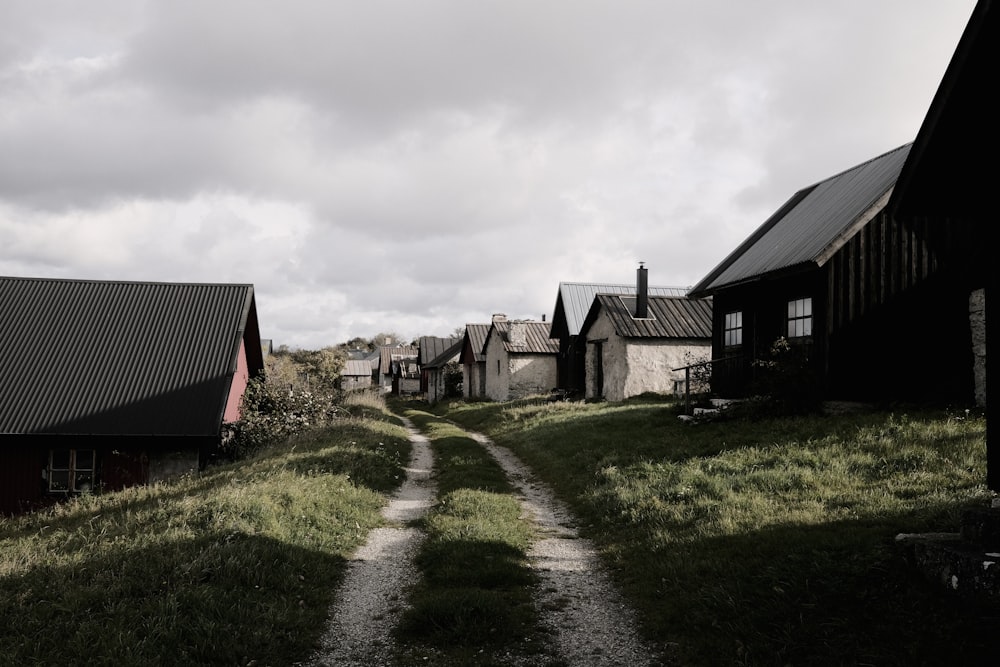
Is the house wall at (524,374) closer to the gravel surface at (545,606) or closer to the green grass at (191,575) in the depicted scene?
the green grass at (191,575)

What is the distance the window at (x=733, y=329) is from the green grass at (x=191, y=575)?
12.0m

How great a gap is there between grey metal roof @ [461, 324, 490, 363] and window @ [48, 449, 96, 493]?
2796 centimetres

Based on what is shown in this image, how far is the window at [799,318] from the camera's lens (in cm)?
1611

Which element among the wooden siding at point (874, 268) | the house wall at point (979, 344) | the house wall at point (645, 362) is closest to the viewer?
the house wall at point (979, 344)

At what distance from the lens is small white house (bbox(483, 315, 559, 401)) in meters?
37.2

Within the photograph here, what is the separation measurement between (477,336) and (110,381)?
96.2 feet

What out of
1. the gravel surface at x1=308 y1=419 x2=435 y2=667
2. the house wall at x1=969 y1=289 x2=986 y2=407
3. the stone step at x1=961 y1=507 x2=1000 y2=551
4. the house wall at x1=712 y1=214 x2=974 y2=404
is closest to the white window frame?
the house wall at x1=712 y1=214 x2=974 y2=404

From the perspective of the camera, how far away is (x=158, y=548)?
296 inches

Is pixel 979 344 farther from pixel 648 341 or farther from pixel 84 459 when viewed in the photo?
pixel 84 459

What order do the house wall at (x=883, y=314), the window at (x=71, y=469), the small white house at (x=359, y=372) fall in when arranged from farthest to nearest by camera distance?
the small white house at (x=359, y=372), the window at (x=71, y=469), the house wall at (x=883, y=314)

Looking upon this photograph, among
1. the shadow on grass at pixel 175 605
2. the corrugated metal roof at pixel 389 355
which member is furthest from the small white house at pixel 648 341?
the corrugated metal roof at pixel 389 355

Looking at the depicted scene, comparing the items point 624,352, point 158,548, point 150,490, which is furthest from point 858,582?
point 624,352

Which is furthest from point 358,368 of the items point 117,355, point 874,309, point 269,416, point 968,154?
point 968,154

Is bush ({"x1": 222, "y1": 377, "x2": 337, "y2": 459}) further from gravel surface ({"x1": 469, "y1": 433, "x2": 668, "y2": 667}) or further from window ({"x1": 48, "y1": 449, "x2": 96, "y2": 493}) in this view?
gravel surface ({"x1": 469, "y1": 433, "x2": 668, "y2": 667})
